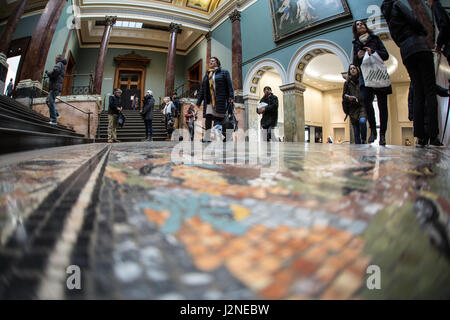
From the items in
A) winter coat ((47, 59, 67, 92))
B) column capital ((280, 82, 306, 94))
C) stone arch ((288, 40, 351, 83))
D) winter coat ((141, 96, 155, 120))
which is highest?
stone arch ((288, 40, 351, 83))

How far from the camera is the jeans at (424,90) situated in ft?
5.53

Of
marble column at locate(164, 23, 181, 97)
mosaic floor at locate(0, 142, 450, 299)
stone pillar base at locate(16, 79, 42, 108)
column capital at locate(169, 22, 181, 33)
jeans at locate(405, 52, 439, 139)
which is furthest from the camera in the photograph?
column capital at locate(169, 22, 181, 33)

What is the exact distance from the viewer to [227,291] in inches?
4.4

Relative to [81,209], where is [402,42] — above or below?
above

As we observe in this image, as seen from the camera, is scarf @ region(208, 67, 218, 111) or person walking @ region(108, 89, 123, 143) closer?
scarf @ region(208, 67, 218, 111)

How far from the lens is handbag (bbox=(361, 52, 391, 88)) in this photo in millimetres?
2211

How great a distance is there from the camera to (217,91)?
3.19 metres

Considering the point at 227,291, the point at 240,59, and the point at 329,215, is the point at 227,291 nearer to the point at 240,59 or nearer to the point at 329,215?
the point at 329,215

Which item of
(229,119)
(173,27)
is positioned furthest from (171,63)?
(229,119)

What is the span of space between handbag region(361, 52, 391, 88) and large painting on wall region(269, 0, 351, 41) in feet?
17.6

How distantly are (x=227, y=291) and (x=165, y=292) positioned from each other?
3cm

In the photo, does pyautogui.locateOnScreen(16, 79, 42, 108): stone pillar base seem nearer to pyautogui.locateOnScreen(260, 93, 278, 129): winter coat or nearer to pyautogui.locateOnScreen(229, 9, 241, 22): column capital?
pyautogui.locateOnScreen(260, 93, 278, 129): winter coat

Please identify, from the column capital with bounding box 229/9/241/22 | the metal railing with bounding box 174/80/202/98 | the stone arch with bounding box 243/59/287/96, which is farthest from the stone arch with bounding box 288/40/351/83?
the metal railing with bounding box 174/80/202/98
